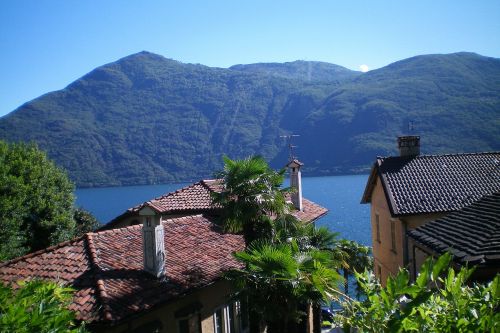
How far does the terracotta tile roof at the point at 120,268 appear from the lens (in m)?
10.1

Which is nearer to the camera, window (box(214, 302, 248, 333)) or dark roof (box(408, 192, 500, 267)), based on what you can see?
dark roof (box(408, 192, 500, 267))

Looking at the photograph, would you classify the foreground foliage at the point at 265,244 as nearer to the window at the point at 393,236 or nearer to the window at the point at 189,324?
the window at the point at 189,324

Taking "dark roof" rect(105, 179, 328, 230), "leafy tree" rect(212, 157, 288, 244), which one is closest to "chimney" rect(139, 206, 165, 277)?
"leafy tree" rect(212, 157, 288, 244)

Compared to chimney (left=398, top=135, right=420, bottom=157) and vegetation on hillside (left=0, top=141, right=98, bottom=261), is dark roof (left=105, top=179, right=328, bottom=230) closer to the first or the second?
vegetation on hillside (left=0, top=141, right=98, bottom=261)

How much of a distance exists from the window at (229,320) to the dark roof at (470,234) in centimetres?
613

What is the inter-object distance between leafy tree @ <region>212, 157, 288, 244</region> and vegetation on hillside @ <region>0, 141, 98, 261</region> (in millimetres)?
15448

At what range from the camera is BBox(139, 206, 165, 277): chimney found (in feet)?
39.6

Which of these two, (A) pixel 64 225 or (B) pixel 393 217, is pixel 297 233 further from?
(A) pixel 64 225

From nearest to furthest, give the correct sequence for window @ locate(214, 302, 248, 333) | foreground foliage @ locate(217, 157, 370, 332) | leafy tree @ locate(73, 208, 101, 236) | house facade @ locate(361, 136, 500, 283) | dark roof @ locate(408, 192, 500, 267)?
1. dark roof @ locate(408, 192, 500, 267)
2. foreground foliage @ locate(217, 157, 370, 332)
3. window @ locate(214, 302, 248, 333)
4. house facade @ locate(361, 136, 500, 283)
5. leafy tree @ locate(73, 208, 101, 236)

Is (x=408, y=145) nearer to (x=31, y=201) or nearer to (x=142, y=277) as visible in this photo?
(x=142, y=277)

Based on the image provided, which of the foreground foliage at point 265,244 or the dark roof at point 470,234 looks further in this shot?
the foreground foliage at point 265,244

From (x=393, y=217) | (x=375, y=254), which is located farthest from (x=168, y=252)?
(x=375, y=254)

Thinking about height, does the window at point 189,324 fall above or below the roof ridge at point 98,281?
below

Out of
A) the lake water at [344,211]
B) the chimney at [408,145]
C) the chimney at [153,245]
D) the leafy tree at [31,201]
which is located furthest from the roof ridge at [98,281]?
the lake water at [344,211]
